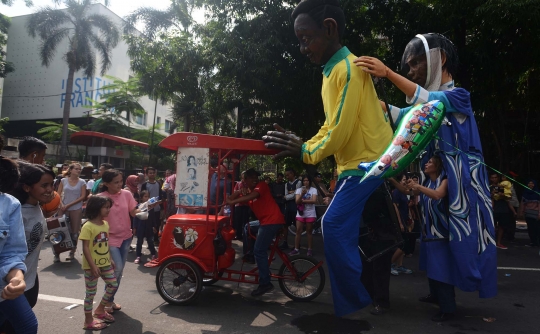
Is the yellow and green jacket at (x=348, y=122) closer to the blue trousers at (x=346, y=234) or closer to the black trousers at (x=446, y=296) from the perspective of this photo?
the blue trousers at (x=346, y=234)

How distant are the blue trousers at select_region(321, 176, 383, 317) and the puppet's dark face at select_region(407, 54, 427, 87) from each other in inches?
46.6

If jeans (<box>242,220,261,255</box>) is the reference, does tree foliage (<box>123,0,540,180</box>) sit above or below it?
above

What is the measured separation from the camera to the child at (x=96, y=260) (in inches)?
155

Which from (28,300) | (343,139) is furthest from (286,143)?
(28,300)

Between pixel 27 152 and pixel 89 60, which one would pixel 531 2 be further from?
pixel 89 60

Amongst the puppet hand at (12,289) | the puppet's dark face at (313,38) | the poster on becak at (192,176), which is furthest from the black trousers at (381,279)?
the puppet hand at (12,289)

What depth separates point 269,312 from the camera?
15.0 feet

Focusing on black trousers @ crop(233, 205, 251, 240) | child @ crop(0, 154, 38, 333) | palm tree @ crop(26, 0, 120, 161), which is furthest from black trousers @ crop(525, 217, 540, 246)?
palm tree @ crop(26, 0, 120, 161)

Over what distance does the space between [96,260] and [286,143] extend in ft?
7.86

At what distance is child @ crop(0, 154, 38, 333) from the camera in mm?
2180

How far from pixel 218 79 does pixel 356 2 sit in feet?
12.4

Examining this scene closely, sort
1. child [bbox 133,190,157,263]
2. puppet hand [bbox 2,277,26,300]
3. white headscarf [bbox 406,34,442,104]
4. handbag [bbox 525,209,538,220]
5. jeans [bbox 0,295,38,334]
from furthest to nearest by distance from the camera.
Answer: handbag [bbox 525,209,538,220] < child [bbox 133,190,157,263] < white headscarf [bbox 406,34,442,104] < jeans [bbox 0,295,38,334] < puppet hand [bbox 2,277,26,300]

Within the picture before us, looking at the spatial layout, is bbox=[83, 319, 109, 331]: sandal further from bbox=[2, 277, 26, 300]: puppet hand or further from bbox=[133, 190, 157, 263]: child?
bbox=[133, 190, 157, 263]: child

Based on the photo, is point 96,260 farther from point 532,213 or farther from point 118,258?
point 532,213
